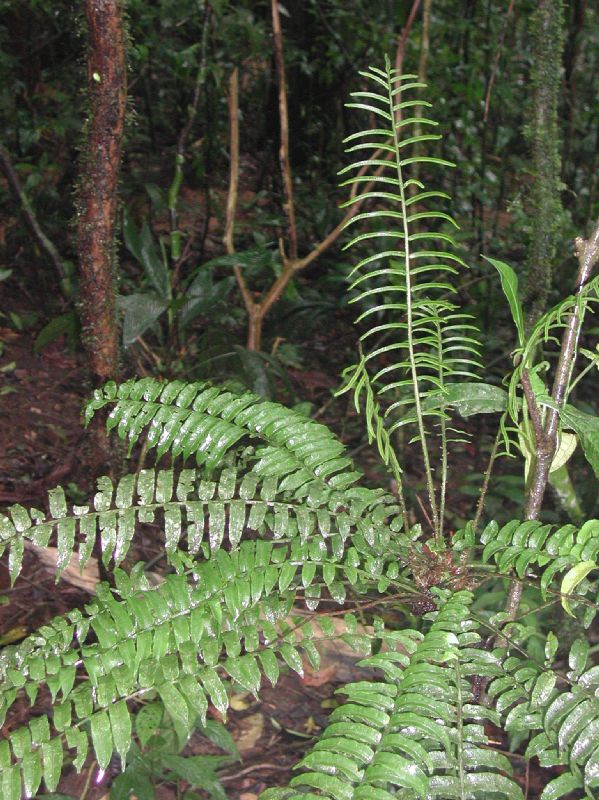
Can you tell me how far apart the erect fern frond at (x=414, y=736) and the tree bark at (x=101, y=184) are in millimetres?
1284

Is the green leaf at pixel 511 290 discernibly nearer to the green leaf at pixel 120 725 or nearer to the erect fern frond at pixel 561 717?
the erect fern frond at pixel 561 717

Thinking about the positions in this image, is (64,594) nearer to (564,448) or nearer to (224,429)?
(224,429)

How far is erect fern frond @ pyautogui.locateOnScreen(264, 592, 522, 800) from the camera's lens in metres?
1.22

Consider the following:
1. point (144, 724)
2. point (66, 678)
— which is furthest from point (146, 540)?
point (66, 678)

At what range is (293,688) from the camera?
9.36 feet

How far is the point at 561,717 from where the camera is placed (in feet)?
4.76

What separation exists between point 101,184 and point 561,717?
1665 mm

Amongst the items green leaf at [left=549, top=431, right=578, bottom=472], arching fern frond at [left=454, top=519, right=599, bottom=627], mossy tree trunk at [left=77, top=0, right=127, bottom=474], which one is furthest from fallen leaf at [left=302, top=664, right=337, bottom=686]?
green leaf at [left=549, top=431, right=578, bottom=472]

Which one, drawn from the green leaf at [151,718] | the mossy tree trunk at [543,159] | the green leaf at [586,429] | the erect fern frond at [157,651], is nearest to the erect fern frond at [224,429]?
the erect fern frond at [157,651]

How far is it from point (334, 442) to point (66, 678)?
0.77m

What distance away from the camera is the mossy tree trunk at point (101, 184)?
7.04 feet

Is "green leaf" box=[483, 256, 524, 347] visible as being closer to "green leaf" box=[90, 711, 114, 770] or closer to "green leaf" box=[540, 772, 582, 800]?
"green leaf" box=[540, 772, 582, 800]

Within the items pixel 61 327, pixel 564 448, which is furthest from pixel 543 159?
pixel 61 327

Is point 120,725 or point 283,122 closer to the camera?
point 120,725
